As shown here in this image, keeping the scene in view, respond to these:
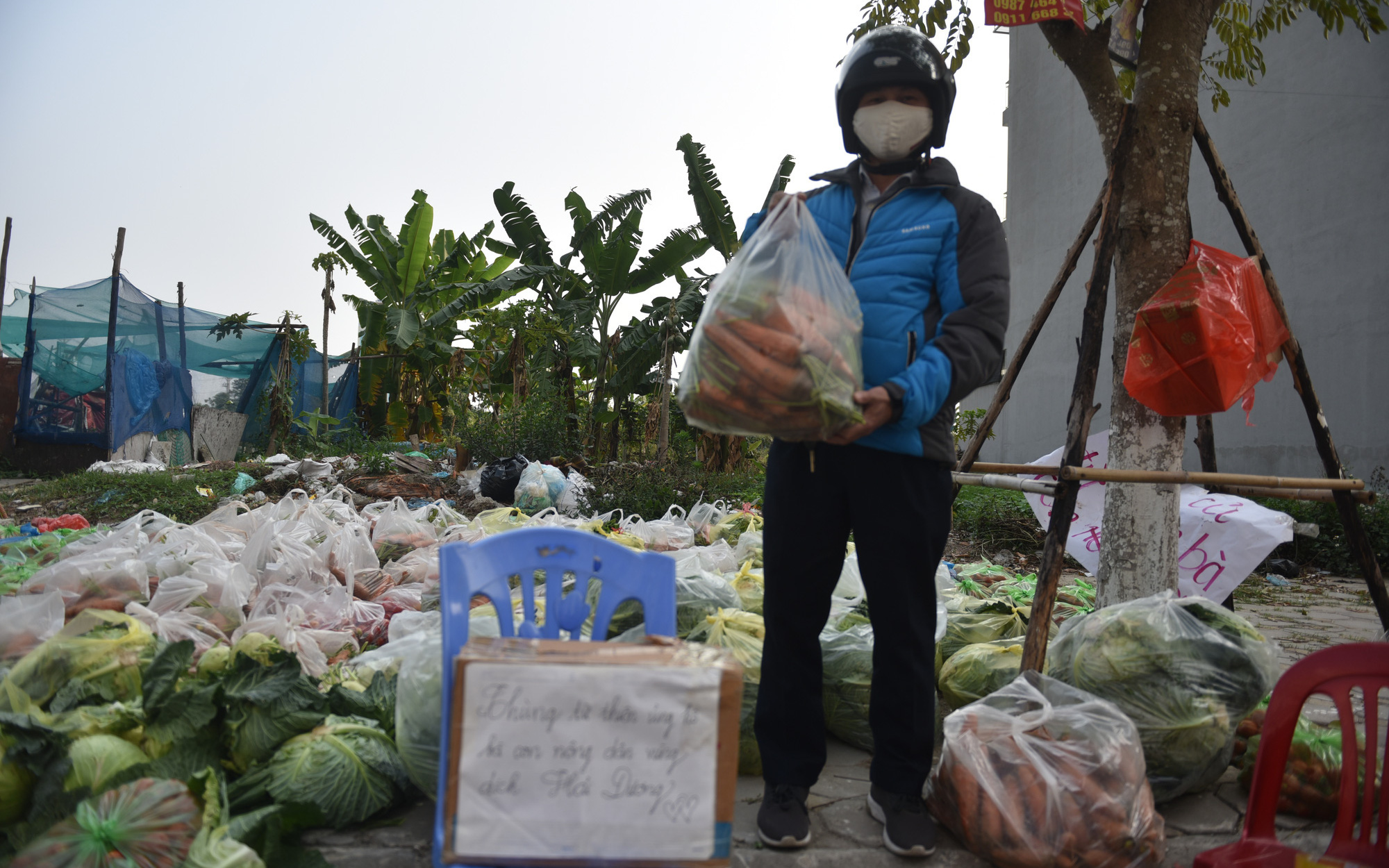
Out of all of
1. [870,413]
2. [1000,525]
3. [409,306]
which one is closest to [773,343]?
[870,413]

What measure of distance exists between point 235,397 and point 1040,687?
13564 millimetres

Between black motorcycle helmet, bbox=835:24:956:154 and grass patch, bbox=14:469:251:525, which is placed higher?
black motorcycle helmet, bbox=835:24:956:154

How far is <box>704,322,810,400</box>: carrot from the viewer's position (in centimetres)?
152

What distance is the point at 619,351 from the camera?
10492 mm

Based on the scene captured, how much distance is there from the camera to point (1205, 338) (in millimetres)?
2545

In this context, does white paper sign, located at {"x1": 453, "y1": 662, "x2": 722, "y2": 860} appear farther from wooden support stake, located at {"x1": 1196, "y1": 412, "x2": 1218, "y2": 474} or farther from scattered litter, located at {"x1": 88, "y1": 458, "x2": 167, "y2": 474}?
scattered litter, located at {"x1": 88, "y1": 458, "x2": 167, "y2": 474}

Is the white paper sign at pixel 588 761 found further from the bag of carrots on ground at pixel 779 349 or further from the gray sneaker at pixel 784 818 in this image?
the gray sneaker at pixel 784 818

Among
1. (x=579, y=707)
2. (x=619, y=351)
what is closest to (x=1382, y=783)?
(x=579, y=707)

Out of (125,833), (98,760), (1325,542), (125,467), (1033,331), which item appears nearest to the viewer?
(125,833)

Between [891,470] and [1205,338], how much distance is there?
1439mm

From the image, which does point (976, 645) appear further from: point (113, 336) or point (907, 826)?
point (113, 336)

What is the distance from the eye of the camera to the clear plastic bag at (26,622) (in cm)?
221

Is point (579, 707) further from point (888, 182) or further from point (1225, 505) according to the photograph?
point (1225, 505)

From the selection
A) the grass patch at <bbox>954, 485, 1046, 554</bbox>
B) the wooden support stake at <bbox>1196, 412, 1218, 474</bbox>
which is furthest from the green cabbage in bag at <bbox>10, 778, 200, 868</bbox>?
the grass patch at <bbox>954, 485, 1046, 554</bbox>
